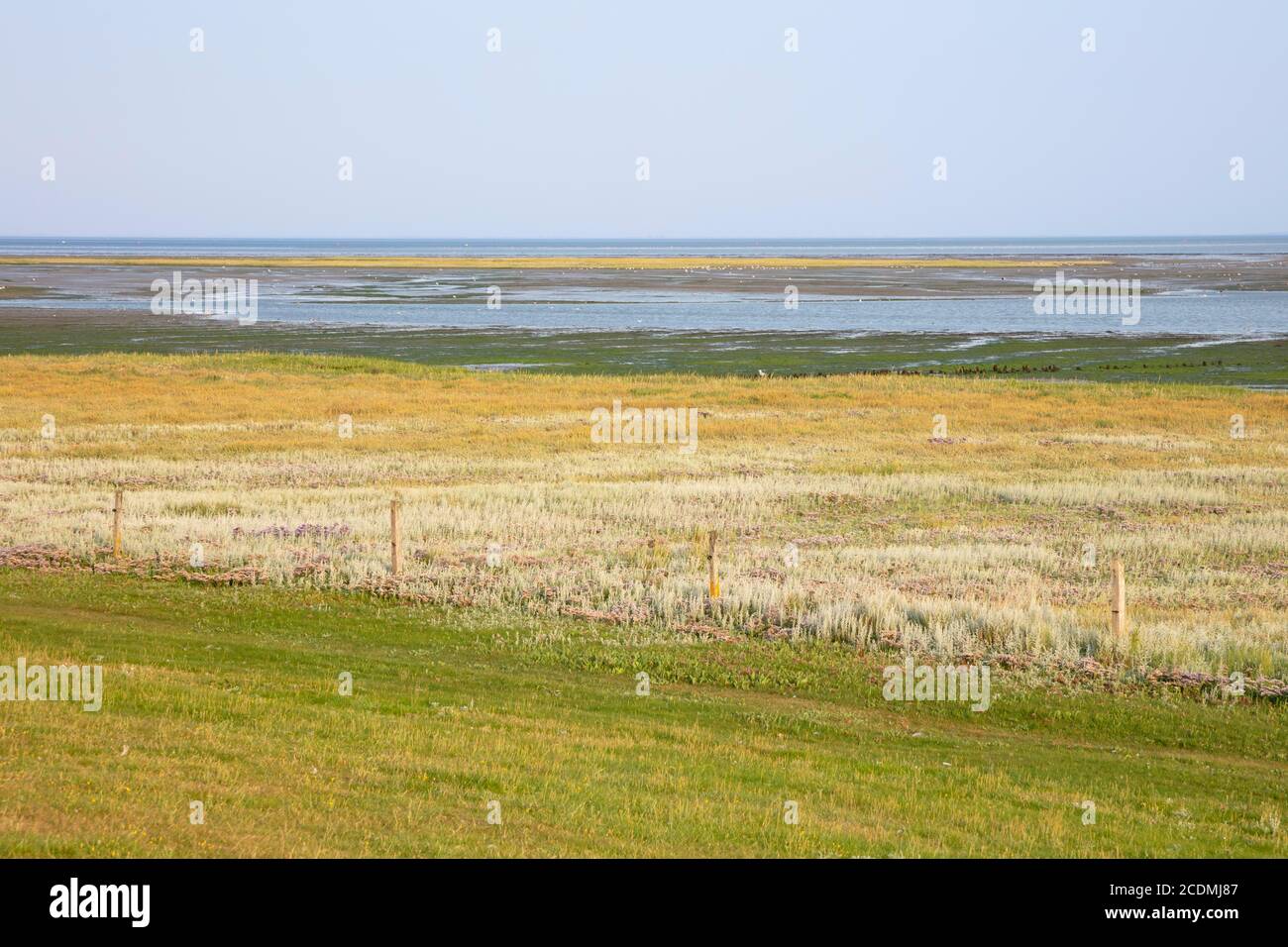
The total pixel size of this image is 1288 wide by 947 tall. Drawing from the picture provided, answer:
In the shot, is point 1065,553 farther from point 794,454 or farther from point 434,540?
point 794,454

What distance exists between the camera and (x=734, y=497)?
36094 millimetres

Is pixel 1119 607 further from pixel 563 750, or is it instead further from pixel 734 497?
pixel 734 497

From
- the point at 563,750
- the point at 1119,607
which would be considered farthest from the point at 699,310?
the point at 563,750

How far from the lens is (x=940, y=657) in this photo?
19750 millimetres

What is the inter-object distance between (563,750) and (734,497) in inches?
902

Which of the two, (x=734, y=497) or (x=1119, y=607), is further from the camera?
(x=734, y=497)

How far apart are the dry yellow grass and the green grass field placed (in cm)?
241

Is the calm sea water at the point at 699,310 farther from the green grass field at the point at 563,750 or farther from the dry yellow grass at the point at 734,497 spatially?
the green grass field at the point at 563,750

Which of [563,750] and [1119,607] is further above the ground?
[1119,607]

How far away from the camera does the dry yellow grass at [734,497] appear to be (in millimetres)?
22656

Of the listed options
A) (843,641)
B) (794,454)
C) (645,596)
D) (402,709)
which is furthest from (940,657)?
(794,454)

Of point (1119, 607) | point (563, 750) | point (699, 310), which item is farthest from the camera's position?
point (699, 310)

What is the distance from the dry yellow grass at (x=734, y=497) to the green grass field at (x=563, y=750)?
7.90 feet

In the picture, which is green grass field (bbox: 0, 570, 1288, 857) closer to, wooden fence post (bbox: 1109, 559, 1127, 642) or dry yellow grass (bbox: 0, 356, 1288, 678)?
wooden fence post (bbox: 1109, 559, 1127, 642)
